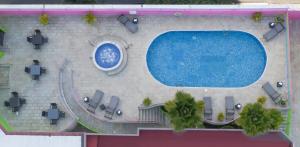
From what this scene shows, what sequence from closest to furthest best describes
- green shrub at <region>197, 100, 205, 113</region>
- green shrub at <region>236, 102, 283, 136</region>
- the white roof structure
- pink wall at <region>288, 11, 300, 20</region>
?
green shrub at <region>236, 102, 283, 136</region> < the white roof structure < green shrub at <region>197, 100, 205, 113</region> < pink wall at <region>288, 11, 300, 20</region>

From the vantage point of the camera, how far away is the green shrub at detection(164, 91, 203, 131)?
31.1 meters

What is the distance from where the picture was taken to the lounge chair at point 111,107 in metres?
33.6

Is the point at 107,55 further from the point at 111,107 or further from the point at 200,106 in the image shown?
the point at 200,106

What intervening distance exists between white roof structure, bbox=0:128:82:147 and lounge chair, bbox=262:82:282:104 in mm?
15726

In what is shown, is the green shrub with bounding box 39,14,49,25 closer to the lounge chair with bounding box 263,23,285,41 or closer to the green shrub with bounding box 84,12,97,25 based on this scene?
the green shrub with bounding box 84,12,97,25

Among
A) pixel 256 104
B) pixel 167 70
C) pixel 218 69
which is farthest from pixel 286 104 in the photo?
pixel 167 70

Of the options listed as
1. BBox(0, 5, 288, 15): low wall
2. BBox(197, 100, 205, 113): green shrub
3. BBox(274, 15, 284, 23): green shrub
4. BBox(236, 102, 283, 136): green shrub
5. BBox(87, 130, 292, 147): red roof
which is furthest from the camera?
BBox(274, 15, 284, 23): green shrub

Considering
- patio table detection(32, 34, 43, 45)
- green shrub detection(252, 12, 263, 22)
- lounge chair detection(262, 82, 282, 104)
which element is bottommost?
lounge chair detection(262, 82, 282, 104)

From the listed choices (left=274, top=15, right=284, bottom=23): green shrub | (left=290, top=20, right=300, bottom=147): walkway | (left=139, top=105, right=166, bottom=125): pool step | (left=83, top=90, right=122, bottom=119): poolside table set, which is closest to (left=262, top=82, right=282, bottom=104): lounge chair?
(left=290, top=20, right=300, bottom=147): walkway

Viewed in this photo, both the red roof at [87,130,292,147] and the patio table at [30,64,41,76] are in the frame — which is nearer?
the red roof at [87,130,292,147]

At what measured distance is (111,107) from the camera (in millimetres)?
33625

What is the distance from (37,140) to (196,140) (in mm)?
12453

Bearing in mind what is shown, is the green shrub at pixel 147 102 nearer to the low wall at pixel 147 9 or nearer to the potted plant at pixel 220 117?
the potted plant at pixel 220 117

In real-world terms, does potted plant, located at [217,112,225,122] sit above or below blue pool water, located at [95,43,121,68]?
below
